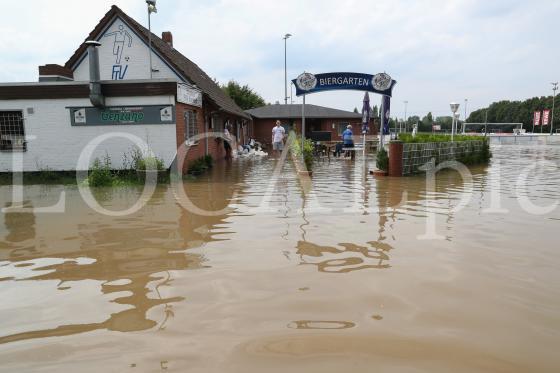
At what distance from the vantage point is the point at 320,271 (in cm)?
502

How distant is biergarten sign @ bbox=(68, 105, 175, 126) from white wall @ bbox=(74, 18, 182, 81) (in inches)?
243

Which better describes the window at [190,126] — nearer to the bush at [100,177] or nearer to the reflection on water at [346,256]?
the bush at [100,177]

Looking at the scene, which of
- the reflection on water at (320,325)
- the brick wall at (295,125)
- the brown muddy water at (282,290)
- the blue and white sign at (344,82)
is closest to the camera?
the brown muddy water at (282,290)

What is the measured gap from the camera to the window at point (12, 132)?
45.5ft

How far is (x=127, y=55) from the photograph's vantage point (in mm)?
19656

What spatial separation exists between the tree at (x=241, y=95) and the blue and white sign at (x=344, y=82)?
35.4 metres

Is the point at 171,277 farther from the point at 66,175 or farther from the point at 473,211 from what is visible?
the point at 66,175

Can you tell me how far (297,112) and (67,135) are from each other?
27.0 m

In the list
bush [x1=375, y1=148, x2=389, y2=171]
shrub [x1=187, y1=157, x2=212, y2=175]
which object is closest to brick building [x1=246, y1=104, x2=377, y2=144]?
shrub [x1=187, y1=157, x2=212, y2=175]

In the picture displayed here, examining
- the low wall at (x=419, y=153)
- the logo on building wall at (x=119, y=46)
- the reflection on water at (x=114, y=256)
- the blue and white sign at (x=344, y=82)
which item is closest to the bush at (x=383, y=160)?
the low wall at (x=419, y=153)

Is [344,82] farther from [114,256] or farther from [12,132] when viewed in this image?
[114,256]

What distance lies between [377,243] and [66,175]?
11252 mm

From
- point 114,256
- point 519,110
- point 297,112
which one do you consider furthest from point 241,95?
point 519,110

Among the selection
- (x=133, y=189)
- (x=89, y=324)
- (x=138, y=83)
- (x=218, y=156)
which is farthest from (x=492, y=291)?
(x=218, y=156)
